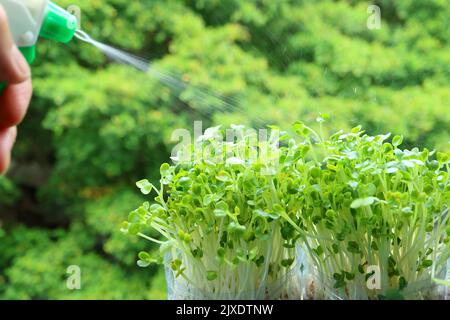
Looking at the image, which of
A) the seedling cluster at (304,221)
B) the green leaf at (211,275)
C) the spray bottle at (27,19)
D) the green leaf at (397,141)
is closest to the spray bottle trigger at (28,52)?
the spray bottle at (27,19)

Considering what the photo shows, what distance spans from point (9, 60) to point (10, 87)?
5 centimetres

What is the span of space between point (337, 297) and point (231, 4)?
108 centimetres

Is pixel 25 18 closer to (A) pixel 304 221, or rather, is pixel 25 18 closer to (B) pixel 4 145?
(B) pixel 4 145

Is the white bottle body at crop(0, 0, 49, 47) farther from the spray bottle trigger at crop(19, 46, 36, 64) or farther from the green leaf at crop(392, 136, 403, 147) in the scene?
the green leaf at crop(392, 136, 403, 147)

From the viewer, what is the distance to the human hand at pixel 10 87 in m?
0.60

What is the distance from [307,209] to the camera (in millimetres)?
814

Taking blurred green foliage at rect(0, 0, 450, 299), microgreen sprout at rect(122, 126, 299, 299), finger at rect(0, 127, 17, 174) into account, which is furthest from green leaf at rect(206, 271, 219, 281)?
blurred green foliage at rect(0, 0, 450, 299)

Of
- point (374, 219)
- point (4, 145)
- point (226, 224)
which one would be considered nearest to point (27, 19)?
point (4, 145)

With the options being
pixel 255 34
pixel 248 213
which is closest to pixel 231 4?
pixel 255 34

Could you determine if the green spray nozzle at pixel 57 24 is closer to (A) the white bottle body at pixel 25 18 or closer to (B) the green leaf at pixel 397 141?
(A) the white bottle body at pixel 25 18

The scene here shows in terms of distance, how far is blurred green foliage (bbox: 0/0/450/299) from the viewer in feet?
4.89

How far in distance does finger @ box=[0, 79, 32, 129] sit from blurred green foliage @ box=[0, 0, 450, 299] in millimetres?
767
